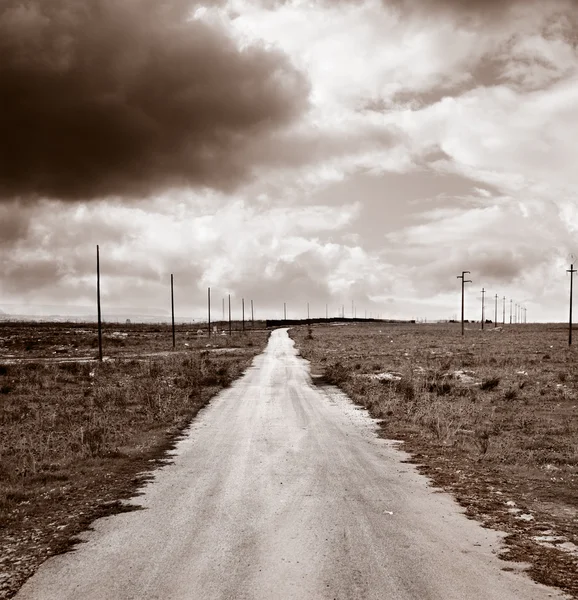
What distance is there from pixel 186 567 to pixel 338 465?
18.7 feet

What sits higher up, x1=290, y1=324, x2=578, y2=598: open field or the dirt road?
the dirt road

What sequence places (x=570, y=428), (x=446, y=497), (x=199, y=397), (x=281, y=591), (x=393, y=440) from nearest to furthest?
(x=281, y=591)
(x=446, y=497)
(x=393, y=440)
(x=570, y=428)
(x=199, y=397)

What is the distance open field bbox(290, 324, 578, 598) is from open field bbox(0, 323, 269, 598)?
6.20 meters

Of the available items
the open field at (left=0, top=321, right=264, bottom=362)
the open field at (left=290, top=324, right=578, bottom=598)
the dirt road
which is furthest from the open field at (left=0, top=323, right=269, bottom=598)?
the open field at (left=0, top=321, right=264, bottom=362)

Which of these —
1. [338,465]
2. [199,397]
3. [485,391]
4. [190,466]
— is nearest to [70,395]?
[199,397]

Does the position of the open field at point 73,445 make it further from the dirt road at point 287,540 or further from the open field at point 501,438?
the open field at point 501,438

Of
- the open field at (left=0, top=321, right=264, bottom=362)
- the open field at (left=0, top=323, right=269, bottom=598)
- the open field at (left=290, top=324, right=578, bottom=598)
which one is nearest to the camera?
the open field at (left=290, top=324, right=578, bottom=598)

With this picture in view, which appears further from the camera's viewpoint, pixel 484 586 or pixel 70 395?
pixel 70 395

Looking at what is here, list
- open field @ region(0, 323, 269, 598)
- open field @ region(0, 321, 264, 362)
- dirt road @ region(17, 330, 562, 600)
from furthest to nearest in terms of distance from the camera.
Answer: open field @ region(0, 321, 264, 362)
open field @ region(0, 323, 269, 598)
dirt road @ region(17, 330, 562, 600)

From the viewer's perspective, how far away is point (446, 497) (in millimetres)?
9688

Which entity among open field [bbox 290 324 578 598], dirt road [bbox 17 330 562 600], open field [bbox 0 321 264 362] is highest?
dirt road [bbox 17 330 562 600]

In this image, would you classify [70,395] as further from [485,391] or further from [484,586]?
[484,586]

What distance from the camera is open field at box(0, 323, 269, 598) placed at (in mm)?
8148

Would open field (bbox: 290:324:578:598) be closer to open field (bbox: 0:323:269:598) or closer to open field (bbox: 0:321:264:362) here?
open field (bbox: 0:323:269:598)
